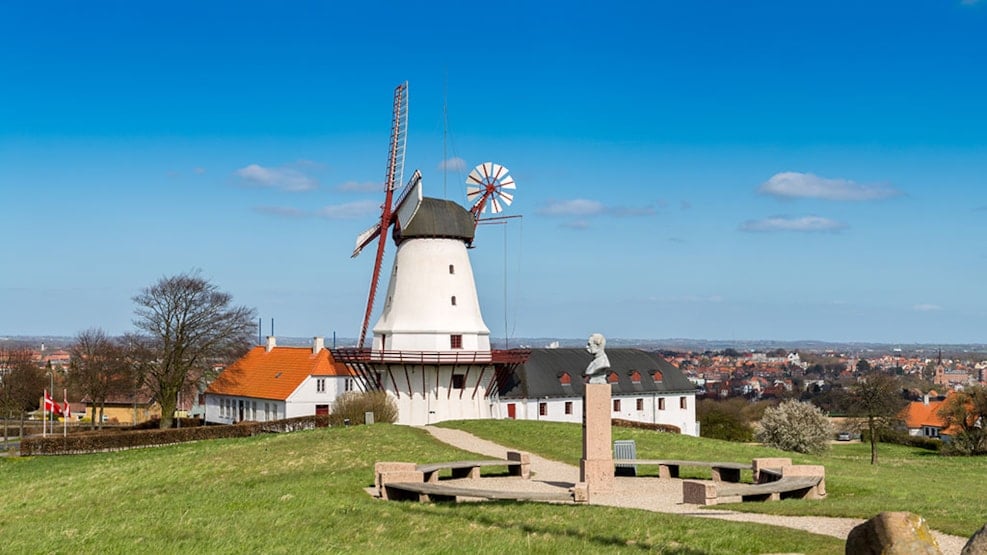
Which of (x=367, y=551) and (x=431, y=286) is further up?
(x=431, y=286)

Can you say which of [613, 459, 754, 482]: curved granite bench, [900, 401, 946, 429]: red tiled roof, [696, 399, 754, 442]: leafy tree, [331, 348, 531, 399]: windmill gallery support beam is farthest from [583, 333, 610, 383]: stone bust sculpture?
[900, 401, 946, 429]: red tiled roof

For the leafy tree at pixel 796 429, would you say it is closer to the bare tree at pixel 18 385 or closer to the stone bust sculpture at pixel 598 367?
the stone bust sculpture at pixel 598 367

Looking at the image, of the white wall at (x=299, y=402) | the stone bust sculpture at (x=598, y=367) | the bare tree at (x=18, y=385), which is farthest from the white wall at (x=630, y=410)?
the bare tree at (x=18, y=385)

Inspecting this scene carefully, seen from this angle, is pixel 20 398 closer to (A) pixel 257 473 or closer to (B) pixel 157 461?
(B) pixel 157 461

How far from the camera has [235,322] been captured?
58.2 metres

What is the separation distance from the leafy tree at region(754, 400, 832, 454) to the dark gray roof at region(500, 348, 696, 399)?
388 inches

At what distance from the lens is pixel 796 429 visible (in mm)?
45219

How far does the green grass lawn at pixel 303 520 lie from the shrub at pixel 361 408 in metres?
15.0

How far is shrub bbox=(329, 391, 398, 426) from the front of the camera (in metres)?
42.1

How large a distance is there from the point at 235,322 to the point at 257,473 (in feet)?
116

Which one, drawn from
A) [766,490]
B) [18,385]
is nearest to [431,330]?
[766,490]

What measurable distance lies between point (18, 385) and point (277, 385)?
2017cm

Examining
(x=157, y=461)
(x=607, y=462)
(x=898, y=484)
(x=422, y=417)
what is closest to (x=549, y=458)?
(x=607, y=462)

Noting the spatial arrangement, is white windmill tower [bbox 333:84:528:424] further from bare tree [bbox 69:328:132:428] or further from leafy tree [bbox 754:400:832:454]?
bare tree [bbox 69:328:132:428]
